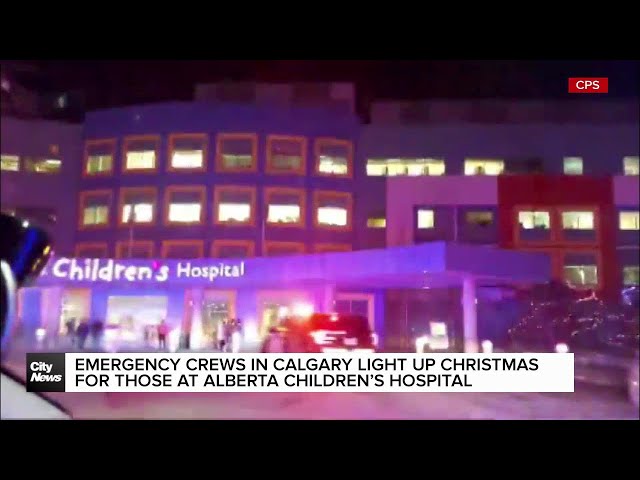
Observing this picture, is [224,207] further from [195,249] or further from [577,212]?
[577,212]

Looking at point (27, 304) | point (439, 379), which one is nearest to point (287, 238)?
point (27, 304)

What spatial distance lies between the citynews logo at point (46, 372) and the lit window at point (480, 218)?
1469cm

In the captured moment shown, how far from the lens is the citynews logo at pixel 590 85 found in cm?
645

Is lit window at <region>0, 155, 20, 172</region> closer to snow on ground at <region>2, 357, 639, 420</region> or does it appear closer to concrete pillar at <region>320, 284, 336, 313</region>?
concrete pillar at <region>320, 284, 336, 313</region>

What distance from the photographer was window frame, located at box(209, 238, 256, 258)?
1878cm

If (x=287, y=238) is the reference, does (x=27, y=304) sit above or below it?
below

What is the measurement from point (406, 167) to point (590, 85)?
12.7 metres

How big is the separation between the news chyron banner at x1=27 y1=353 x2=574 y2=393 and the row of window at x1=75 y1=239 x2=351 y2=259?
13.0 metres

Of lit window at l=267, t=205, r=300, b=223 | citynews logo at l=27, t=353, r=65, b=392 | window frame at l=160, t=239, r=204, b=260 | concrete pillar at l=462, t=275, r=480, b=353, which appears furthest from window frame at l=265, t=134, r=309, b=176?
citynews logo at l=27, t=353, r=65, b=392

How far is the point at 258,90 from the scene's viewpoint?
19.3 m

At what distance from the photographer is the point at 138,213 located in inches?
758

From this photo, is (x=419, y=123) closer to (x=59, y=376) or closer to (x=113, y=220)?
(x=113, y=220)

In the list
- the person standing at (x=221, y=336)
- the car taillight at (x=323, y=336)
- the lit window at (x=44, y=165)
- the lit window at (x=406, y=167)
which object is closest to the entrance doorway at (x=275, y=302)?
the person standing at (x=221, y=336)

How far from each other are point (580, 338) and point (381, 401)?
17.1 feet
